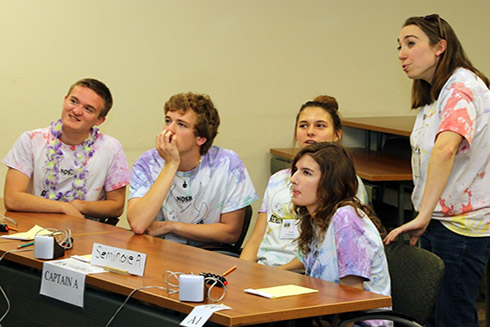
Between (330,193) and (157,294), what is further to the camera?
(330,193)

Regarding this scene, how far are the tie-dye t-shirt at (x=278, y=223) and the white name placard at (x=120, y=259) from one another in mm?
828

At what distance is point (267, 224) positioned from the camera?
118 inches

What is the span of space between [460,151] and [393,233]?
16.8 inches

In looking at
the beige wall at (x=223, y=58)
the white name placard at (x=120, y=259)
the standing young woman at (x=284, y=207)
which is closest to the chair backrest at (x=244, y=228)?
the standing young woman at (x=284, y=207)

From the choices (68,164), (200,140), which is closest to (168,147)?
(200,140)

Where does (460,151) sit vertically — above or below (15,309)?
above

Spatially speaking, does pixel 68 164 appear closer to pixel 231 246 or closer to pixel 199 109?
pixel 199 109

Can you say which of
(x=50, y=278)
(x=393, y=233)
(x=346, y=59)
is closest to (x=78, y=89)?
(x=50, y=278)

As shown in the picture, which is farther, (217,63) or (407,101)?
(407,101)

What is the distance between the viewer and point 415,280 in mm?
2285

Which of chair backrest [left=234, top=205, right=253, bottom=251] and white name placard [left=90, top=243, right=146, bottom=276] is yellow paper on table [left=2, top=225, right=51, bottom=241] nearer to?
white name placard [left=90, top=243, right=146, bottom=276]

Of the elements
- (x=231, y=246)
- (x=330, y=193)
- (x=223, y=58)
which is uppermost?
(x=223, y=58)

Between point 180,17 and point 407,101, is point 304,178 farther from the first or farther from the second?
point 407,101

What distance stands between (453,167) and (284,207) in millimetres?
688
